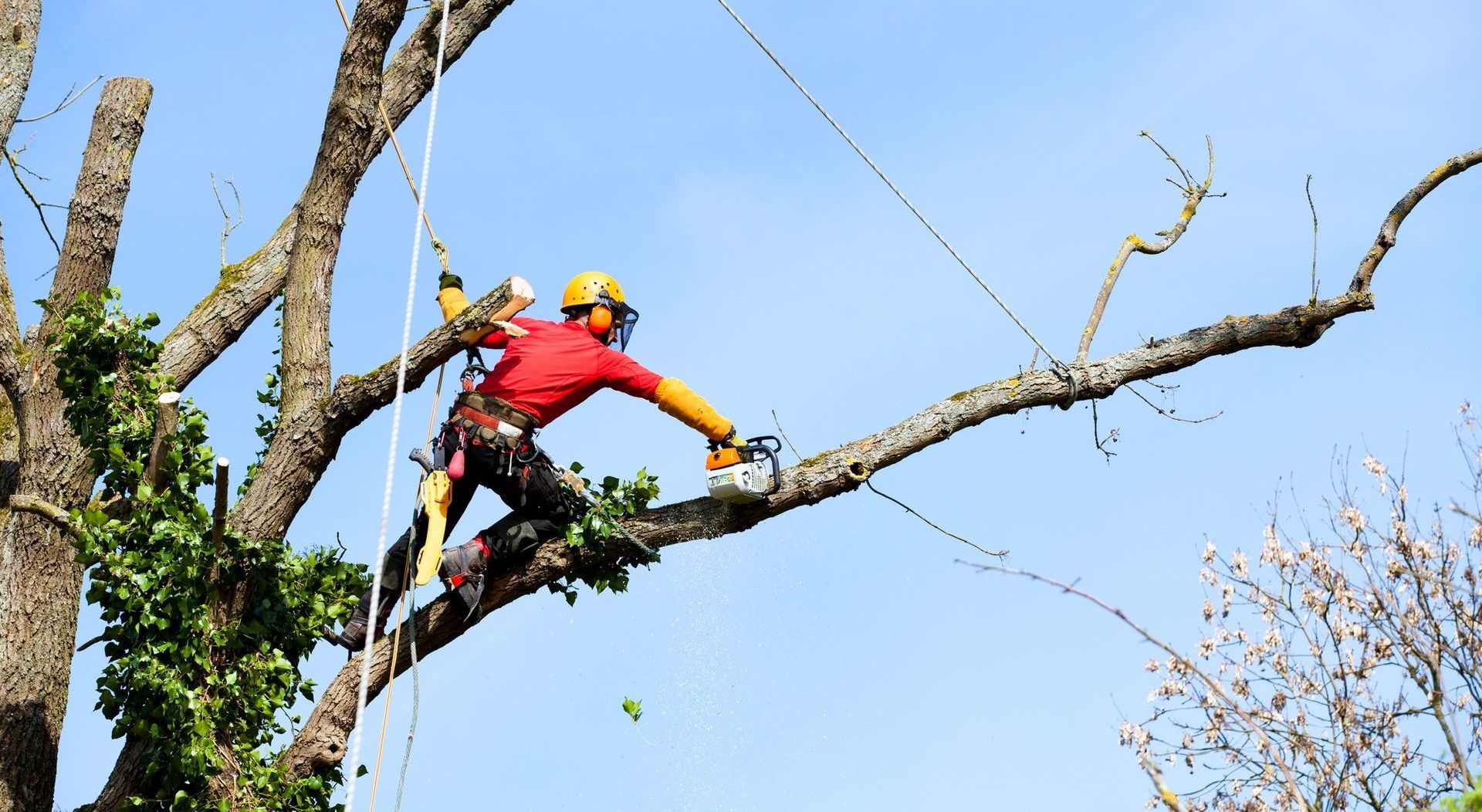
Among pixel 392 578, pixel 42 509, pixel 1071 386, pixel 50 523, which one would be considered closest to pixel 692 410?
pixel 392 578

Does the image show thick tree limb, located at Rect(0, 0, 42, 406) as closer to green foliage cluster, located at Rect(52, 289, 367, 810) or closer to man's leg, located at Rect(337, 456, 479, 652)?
green foliage cluster, located at Rect(52, 289, 367, 810)

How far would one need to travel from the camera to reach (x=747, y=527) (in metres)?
6.47

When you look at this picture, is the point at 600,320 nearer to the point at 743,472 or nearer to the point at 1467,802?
the point at 743,472

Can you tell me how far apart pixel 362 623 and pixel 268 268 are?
252cm

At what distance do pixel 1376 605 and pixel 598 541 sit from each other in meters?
5.28

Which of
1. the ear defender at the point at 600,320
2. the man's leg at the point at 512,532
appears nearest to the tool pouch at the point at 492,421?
the man's leg at the point at 512,532

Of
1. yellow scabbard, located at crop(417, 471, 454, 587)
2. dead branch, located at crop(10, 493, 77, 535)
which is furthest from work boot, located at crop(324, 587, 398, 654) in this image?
dead branch, located at crop(10, 493, 77, 535)

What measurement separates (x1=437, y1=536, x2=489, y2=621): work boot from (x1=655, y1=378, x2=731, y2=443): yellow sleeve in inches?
38.6

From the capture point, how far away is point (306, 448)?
6465 millimetres

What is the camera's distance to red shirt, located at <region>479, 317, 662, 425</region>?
252 inches

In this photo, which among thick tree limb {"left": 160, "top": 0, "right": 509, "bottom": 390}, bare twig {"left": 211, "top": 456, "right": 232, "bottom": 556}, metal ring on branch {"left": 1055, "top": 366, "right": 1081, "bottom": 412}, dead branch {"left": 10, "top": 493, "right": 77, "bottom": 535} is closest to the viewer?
bare twig {"left": 211, "top": 456, "right": 232, "bottom": 556}

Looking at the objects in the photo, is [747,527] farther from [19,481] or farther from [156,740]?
[19,481]

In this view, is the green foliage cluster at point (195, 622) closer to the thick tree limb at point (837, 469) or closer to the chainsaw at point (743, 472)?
the thick tree limb at point (837, 469)

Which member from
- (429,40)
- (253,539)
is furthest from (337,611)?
(429,40)
